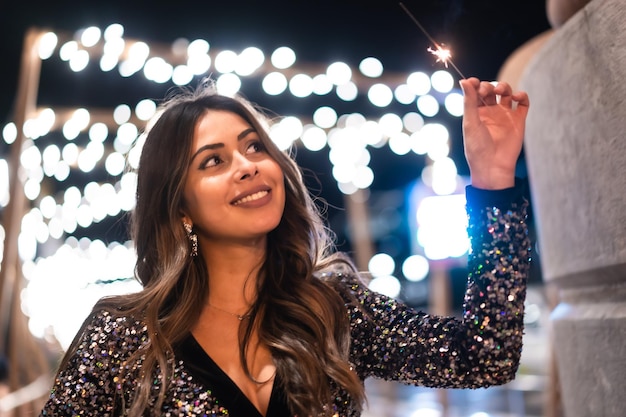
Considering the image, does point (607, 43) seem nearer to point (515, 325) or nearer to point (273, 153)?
point (515, 325)

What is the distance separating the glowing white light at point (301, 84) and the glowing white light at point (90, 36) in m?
1.77

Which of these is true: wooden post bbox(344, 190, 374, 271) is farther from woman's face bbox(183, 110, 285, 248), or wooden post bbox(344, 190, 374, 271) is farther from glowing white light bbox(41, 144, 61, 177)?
woman's face bbox(183, 110, 285, 248)

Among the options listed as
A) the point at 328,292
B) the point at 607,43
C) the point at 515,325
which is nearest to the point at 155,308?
the point at 328,292

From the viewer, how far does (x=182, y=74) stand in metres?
4.59

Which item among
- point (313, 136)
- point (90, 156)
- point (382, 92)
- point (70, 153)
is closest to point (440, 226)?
point (313, 136)

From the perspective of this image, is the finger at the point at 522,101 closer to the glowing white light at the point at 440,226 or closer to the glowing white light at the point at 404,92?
the glowing white light at the point at 404,92

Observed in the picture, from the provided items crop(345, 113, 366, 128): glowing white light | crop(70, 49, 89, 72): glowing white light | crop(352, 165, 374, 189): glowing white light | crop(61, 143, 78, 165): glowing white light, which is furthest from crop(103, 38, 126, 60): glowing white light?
crop(352, 165, 374, 189): glowing white light

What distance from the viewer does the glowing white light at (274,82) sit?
512cm

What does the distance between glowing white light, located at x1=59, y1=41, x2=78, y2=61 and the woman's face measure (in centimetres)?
242

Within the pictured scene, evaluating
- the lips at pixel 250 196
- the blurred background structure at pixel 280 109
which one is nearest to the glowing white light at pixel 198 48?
the blurred background structure at pixel 280 109

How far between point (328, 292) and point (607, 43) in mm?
1097

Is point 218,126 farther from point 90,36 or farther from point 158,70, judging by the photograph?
point 158,70

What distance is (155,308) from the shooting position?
2037mm

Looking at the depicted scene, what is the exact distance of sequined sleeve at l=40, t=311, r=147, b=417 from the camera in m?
1.88
